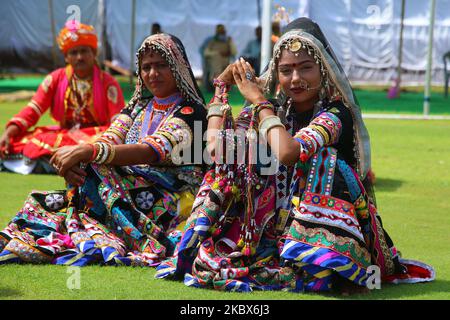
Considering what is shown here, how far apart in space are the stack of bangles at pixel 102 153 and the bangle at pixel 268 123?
3.78ft

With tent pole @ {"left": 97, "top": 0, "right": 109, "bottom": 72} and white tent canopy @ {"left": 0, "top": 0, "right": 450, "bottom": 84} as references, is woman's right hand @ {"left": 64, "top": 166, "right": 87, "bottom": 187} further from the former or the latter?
white tent canopy @ {"left": 0, "top": 0, "right": 450, "bottom": 84}

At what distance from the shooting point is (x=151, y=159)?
5.38 metres

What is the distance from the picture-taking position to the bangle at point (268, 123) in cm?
442

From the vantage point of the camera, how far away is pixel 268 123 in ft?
14.6

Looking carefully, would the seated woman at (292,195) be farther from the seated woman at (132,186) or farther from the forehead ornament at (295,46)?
the seated woman at (132,186)

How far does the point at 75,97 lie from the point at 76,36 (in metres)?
0.62

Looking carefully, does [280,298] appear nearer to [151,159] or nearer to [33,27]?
[151,159]

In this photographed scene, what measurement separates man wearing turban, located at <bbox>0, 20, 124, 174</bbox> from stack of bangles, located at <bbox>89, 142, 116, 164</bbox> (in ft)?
11.6

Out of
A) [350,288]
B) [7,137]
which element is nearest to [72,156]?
[350,288]

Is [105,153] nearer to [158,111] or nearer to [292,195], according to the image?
[158,111]

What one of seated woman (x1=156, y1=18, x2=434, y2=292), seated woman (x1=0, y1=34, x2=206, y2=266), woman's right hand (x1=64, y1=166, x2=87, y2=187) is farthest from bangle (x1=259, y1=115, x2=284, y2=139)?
woman's right hand (x1=64, y1=166, x2=87, y2=187)

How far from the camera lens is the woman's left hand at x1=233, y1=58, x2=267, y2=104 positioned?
181 inches

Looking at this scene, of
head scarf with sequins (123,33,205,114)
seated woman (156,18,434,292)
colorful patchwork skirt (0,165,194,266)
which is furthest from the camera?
head scarf with sequins (123,33,205,114)

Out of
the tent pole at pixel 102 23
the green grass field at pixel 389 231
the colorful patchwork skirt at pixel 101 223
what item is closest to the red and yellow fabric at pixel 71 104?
the green grass field at pixel 389 231
